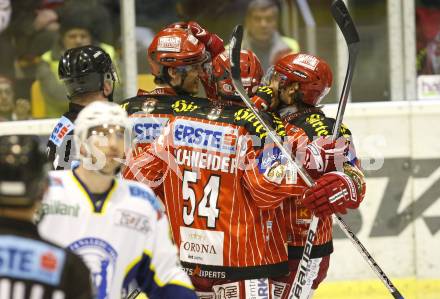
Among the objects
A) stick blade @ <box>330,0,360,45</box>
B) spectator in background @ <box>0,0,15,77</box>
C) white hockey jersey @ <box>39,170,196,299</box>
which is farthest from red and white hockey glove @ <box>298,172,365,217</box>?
spectator in background @ <box>0,0,15,77</box>

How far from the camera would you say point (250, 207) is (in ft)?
13.9

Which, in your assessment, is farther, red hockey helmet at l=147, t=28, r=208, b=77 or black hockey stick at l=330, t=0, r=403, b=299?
black hockey stick at l=330, t=0, r=403, b=299

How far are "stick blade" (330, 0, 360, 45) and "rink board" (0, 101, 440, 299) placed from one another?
1461 millimetres

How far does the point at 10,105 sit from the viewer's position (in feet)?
20.5

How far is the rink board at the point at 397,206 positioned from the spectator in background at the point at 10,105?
1.61 m

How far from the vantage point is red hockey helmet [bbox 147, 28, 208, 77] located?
14.6 feet

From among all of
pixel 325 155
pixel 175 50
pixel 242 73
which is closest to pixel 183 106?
pixel 175 50

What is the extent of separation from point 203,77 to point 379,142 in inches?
73.6

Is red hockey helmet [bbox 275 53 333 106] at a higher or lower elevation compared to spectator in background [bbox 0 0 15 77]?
higher

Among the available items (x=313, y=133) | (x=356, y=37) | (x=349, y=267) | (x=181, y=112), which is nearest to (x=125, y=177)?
(x=181, y=112)

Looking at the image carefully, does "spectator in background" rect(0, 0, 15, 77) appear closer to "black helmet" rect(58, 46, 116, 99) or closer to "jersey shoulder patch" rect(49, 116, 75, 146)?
"black helmet" rect(58, 46, 116, 99)

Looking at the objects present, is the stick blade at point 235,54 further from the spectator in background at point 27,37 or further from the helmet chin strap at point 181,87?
the spectator in background at point 27,37

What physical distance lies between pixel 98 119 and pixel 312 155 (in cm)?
134

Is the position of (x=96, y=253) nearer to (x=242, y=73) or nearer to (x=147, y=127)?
(x=147, y=127)
